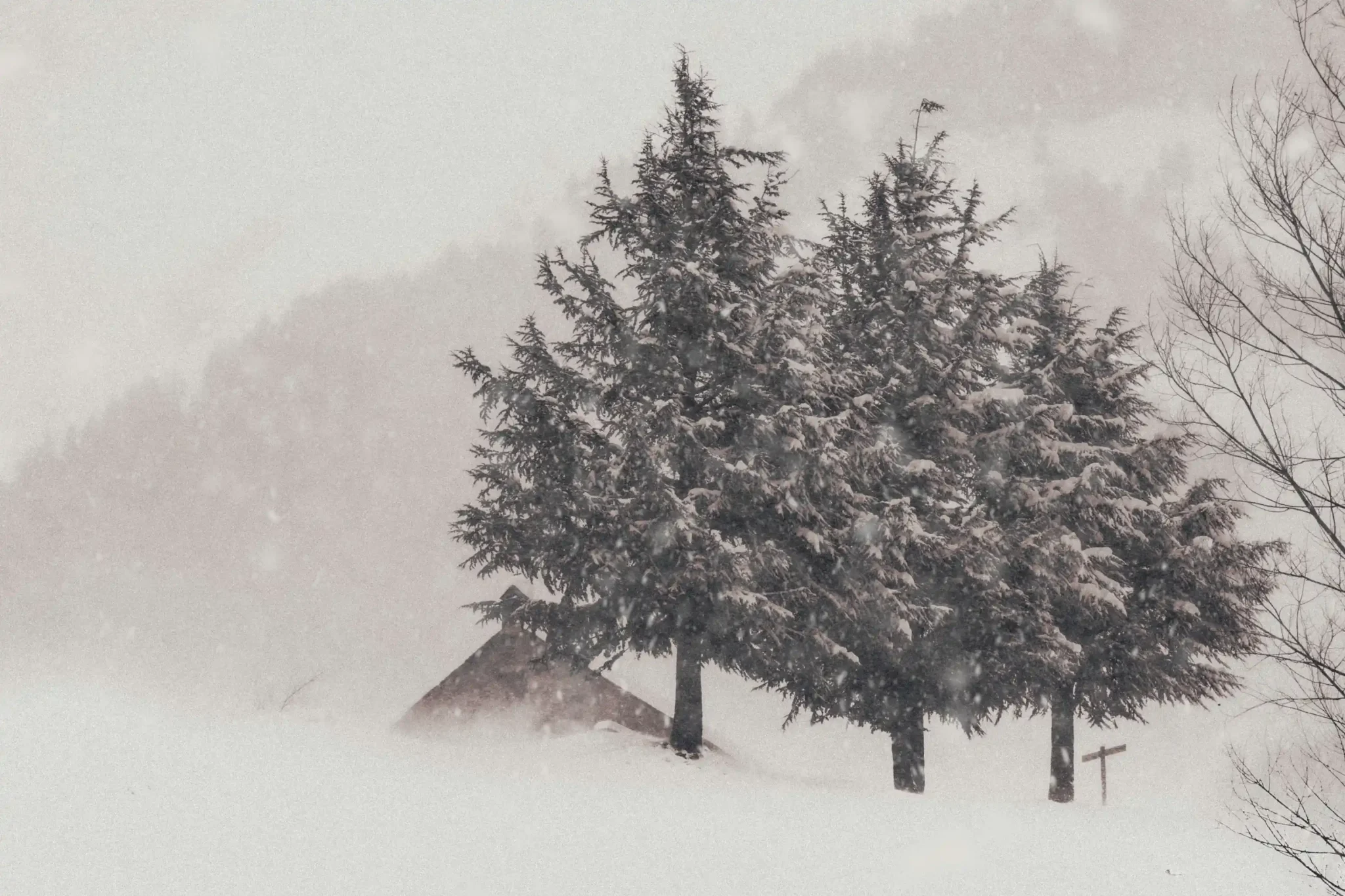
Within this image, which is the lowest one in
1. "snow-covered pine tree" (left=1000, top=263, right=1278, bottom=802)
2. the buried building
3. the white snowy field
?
the white snowy field

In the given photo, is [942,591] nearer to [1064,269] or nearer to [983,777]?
[1064,269]

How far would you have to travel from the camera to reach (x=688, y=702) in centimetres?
1438

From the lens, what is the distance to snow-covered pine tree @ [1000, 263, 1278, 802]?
15.9 m

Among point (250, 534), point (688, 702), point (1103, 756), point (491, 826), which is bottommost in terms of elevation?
point (491, 826)

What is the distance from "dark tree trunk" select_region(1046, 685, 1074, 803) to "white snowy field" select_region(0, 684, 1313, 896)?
2850mm

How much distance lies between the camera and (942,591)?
51.0 ft

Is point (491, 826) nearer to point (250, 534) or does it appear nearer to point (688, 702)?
point (688, 702)

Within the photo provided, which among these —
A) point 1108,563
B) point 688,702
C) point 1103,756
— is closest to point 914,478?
point 1108,563

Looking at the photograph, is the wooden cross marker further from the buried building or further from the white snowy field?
the buried building

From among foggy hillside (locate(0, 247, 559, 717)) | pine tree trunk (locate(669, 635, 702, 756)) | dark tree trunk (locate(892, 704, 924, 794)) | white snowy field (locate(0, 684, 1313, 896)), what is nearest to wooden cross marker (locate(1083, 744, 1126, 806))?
white snowy field (locate(0, 684, 1313, 896))

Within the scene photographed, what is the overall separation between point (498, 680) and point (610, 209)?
9.02 metres

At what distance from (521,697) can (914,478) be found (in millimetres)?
8243

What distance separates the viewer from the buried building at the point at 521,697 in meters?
17.3

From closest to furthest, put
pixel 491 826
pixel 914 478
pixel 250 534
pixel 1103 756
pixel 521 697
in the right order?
pixel 491 826 < pixel 914 478 < pixel 521 697 < pixel 1103 756 < pixel 250 534
